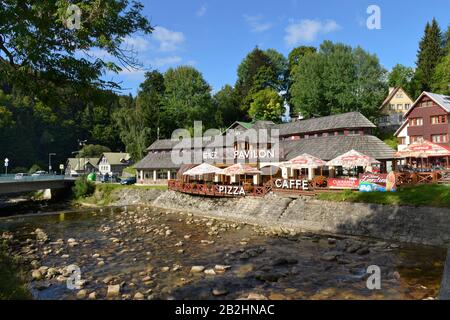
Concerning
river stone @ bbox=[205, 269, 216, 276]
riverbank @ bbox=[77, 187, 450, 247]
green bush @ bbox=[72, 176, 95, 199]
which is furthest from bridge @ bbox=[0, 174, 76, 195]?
river stone @ bbox=[205, 269, 216, 276]

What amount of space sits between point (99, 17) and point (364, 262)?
16.5 m

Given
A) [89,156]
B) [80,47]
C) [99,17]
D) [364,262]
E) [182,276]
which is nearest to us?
[99,17]

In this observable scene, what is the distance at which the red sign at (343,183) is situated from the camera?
27.4m

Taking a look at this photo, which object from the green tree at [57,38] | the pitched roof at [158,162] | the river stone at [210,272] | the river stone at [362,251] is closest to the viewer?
the green tree at [57,38]

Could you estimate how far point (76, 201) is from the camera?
50.4 metres

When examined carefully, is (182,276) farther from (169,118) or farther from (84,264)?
(169,118)

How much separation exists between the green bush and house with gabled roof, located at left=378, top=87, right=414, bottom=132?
180 ft

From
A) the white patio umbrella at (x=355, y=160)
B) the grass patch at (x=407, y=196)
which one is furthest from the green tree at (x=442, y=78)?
the grass patch at (x=407, y=196)

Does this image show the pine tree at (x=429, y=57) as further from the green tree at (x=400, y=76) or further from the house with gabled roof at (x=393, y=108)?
the house with gabled roof at (x=393, y=108)

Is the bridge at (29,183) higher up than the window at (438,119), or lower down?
lower down

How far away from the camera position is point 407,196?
2322cm

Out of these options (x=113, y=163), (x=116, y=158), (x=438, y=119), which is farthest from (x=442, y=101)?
(x=116, y=158)

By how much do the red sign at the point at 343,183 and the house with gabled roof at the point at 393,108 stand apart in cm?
4216
